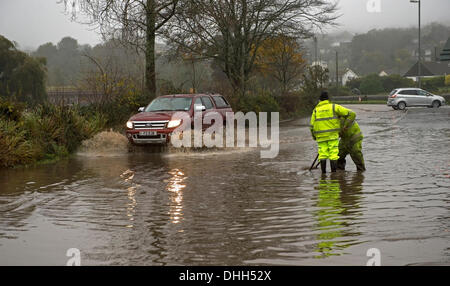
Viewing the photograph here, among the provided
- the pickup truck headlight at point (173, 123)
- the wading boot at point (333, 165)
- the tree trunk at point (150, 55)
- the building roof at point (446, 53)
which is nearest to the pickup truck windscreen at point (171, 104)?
the pickup truck headlight at point (173, 123)

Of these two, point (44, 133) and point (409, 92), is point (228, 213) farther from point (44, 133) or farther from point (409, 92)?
point (409, 92)

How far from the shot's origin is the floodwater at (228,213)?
6156 millimetres

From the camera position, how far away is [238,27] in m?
34.0

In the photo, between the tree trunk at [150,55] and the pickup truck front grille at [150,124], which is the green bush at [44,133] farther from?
the tree trunk at [150,55]

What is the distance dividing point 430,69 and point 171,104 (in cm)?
12718

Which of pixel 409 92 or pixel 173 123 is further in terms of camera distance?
pixel 409 92

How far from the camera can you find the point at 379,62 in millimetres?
167625

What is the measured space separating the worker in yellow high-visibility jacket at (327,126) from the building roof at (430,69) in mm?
123018

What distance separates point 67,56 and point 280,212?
115508 mm

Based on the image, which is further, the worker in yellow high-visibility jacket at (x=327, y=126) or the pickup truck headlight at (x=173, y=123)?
the pickup truck headlight at (x=173, y=123)

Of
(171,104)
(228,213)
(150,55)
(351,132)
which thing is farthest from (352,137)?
(150,55)
